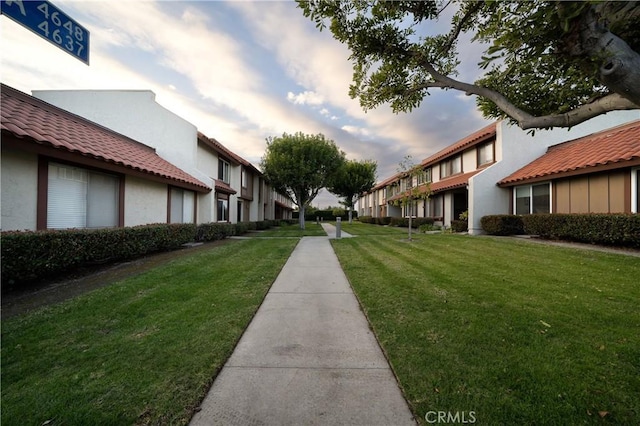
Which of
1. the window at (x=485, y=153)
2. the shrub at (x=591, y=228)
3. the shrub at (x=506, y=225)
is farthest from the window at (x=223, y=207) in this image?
the window at (x=485, y=153)

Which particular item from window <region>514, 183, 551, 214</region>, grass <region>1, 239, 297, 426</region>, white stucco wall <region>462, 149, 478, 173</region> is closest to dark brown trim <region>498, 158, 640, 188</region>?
window <region>514, 183, 551, 214</region>

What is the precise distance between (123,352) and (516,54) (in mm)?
6328

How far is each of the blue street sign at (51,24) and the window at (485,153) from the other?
1938 cm

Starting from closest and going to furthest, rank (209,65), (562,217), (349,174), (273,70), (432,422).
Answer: (432,422) < (209,65) < (273,70) < (562,217) < (349,174)

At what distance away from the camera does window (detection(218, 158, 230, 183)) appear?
719 inches

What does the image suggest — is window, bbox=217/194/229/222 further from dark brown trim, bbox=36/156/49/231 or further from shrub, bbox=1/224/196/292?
dark brown trim, bbox=36/156/49/231

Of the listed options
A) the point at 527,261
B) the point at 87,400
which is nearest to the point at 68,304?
the point at 87,400

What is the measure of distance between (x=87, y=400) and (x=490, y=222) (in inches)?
656

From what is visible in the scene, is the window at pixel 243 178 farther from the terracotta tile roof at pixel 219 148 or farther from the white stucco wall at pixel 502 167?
the white stucco wall at pixel 502 167

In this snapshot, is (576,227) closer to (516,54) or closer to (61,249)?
(516,54)

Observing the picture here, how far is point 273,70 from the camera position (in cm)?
961

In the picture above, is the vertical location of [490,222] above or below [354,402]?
above

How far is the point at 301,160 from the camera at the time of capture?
21.2 metres

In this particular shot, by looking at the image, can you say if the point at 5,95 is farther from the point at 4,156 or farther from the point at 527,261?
the point at 527,261
